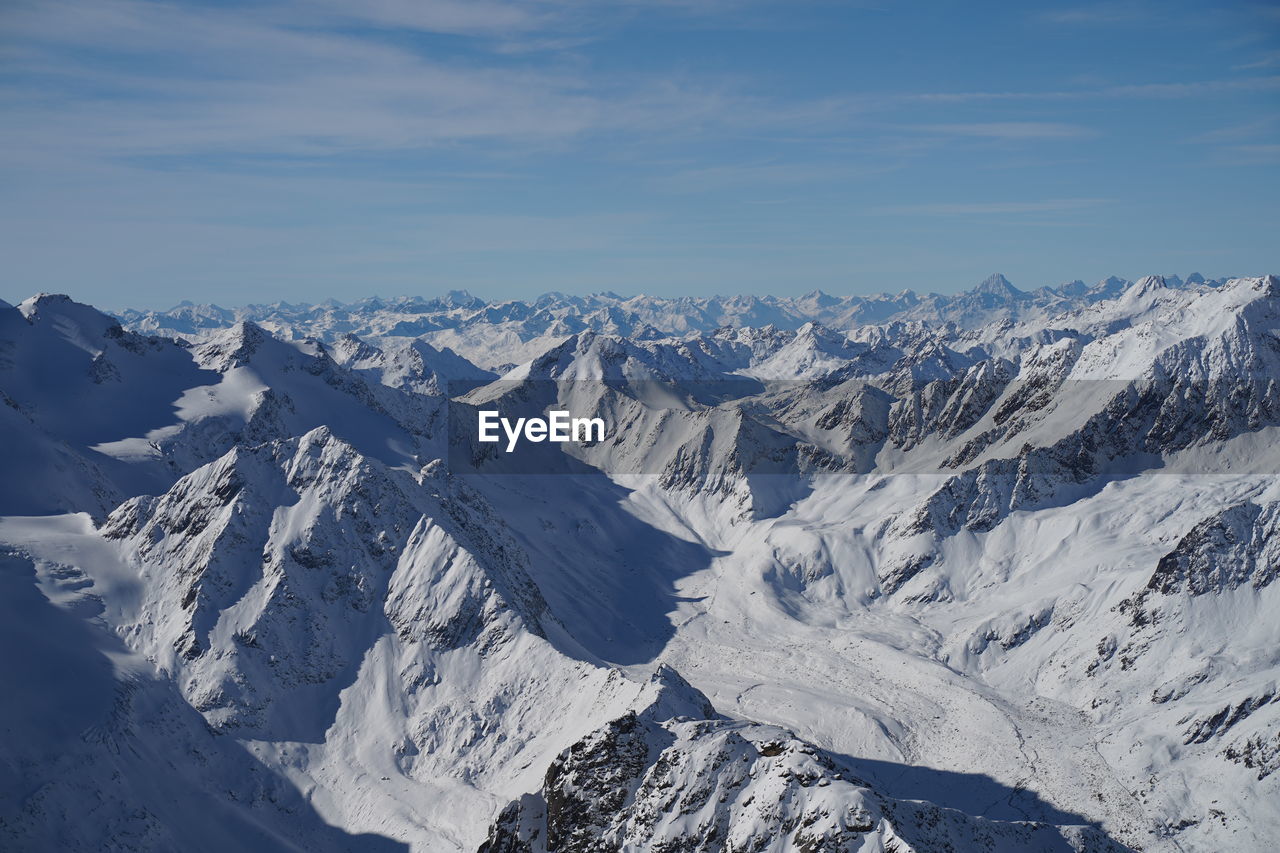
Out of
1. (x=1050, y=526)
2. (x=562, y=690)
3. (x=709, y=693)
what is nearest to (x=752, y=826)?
(x=562, y=690)

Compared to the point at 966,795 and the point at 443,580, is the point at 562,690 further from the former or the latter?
the point at 966,795

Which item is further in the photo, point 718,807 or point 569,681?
point 569,681

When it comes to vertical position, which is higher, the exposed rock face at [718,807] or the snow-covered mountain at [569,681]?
the exposed rock face at [718,807]

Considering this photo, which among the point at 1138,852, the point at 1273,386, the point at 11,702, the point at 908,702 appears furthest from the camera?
the point at 1273,386

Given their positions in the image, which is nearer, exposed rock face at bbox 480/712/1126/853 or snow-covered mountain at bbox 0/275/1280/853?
exposed rock face at bbox 480/712/1126/853

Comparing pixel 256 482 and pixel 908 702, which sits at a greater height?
pixel 256 482

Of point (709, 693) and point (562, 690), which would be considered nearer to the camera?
point (562, 690)

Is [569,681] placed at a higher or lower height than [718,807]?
lower

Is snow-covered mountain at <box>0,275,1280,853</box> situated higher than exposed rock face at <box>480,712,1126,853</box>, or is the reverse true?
exposed rock face at <box>480,712,1126,853</box>

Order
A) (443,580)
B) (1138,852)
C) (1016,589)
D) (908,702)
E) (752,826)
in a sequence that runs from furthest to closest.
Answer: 1. (1016,589)
2. (908,702)
3. (443,580)
4. (1138,852)
5. (752,826)

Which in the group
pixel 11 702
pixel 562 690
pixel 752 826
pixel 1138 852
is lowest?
pixel 1138 852

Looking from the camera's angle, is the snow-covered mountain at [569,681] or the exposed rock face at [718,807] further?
the snow-covered mountain at [569,681]
